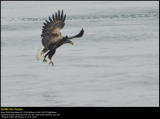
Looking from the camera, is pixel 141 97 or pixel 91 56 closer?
pixel 141 97

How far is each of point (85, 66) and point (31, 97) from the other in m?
3.99

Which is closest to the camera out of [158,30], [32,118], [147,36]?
[32,118]

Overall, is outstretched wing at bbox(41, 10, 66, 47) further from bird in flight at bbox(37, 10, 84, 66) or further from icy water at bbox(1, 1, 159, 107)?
icy water at bbox(1, 1, 159, 107)

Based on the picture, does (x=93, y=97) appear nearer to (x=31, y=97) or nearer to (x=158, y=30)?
(x=31, y=97)

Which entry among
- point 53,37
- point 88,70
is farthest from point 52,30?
point 88,70

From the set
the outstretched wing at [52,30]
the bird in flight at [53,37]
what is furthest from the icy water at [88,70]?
the outstretched wing at [52,30]

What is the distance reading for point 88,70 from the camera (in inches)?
587

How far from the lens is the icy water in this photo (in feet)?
37.9

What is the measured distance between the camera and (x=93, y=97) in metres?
11.7

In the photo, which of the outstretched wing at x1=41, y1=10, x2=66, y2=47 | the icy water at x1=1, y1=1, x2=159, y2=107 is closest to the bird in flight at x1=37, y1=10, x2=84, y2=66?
the outstretched wing at x1=41, y1=10, x2=66, y2=47

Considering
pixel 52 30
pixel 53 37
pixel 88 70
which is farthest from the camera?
pixel 88 70

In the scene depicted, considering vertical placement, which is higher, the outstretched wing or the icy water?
the outstretched wing

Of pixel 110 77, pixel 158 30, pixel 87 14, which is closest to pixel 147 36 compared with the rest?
pixel 158 30

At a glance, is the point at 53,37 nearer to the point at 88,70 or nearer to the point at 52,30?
the point at 52,30
